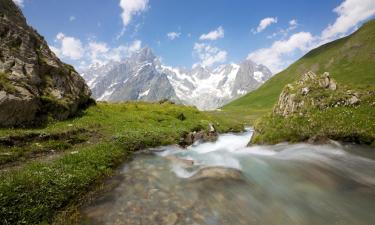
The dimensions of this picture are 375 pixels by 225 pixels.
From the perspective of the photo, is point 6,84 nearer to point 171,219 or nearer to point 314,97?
point 171,219

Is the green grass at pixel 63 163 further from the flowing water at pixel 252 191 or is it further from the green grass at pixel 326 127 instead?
the green grass at pixel 326 127

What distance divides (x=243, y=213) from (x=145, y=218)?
4.90 meters

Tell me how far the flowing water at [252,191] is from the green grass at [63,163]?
1.68 metres

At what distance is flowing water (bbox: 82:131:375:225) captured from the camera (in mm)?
12594

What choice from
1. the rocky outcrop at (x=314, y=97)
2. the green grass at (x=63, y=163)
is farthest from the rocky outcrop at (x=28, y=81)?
the rocky outcrop at (x=314, y=97)

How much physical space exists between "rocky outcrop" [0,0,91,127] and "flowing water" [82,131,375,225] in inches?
543

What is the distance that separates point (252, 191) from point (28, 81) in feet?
→ 95.7

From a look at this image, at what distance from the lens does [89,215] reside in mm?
12984

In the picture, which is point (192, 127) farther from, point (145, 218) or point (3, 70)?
point (145, 218)

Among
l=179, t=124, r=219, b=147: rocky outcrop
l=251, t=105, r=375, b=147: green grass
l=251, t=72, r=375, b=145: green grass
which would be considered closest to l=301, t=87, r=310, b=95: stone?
l=251, t=72, r=375, b=145: green grass

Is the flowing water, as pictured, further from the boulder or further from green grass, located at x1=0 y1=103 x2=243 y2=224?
the boulder

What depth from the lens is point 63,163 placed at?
1838cm

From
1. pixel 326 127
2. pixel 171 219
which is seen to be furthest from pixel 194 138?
pixel 171 219

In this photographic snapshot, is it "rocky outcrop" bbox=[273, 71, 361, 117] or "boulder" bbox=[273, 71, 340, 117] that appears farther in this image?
"boulder" bbox=[273, 71, 340, 117]
